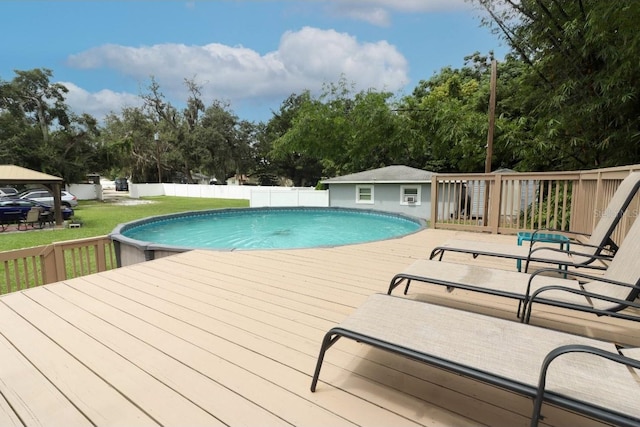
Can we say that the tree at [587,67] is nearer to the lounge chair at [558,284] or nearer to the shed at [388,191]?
the lounge chair at [558,284]

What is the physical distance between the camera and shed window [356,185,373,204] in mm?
15400

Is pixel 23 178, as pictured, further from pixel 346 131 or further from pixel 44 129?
pixel 346 131

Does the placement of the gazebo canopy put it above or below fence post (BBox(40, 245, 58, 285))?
above

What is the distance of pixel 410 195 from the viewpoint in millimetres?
14516

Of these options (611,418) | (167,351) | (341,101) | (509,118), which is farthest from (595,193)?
(341,101)

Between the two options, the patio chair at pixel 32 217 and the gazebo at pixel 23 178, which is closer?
the gazebo at pixel 23 178

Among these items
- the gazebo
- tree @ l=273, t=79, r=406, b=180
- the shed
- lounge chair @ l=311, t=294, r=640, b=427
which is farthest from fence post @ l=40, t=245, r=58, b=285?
tree @ l=273, t=79, r=406, b=180

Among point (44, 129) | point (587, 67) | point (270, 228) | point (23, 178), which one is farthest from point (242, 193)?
point (587, 67)

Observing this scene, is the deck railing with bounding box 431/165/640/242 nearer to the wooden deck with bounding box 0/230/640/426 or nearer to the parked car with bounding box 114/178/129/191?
the wooden deck with bounding box 0/230/640/426

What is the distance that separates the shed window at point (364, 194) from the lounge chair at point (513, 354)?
1379cm

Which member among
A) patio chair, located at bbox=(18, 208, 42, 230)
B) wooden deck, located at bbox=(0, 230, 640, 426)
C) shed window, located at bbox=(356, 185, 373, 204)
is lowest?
patio chair, located at bbox=(18, 208, 42, 230)

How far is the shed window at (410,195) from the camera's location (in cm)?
1436

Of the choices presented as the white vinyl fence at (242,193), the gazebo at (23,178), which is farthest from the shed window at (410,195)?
the gazebo at (23,178)

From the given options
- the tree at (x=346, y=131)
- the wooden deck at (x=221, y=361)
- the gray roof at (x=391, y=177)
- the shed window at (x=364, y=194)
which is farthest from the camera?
the tree at (x=346, y=131)
